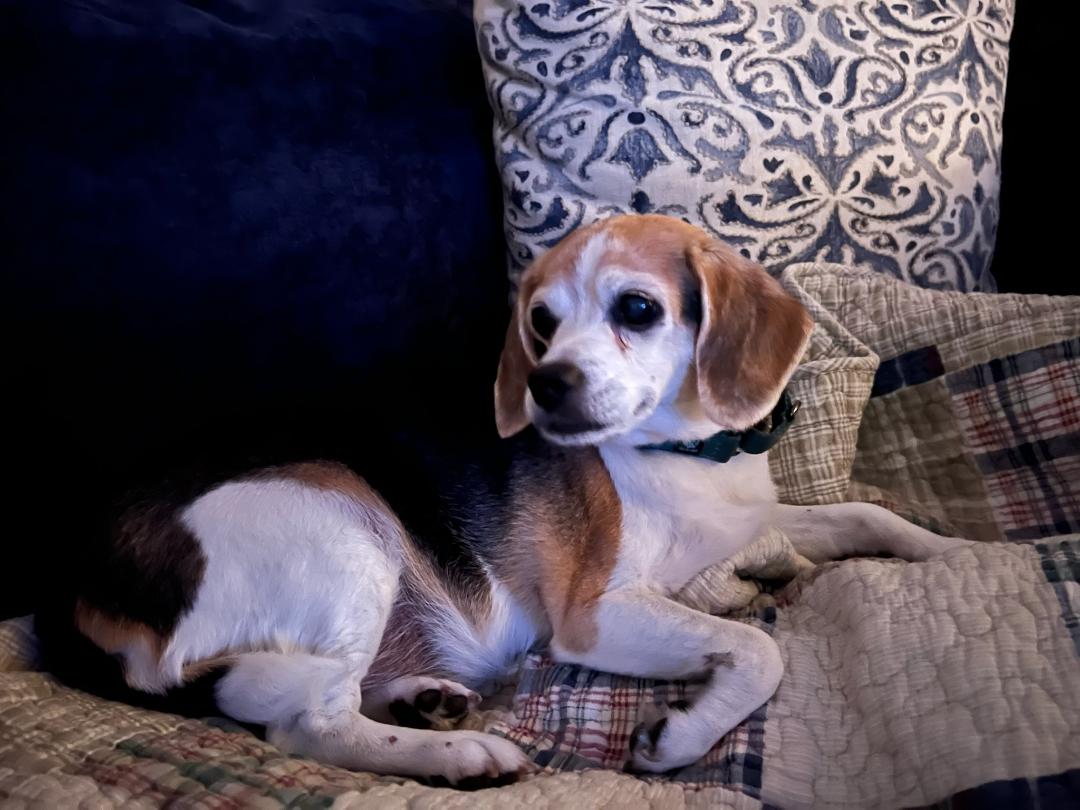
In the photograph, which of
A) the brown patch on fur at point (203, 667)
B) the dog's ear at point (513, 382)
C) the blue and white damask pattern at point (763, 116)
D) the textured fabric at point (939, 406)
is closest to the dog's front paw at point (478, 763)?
the brown patch on fur at point (203, 667)

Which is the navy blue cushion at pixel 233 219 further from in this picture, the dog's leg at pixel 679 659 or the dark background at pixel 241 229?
the dog's leg at pixel 679 659

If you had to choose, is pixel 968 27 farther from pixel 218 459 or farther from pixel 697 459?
pixel 218 459

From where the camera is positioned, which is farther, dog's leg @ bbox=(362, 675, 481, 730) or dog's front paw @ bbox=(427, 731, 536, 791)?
dog's leg @ bbox=(362, 675, 481, 730)

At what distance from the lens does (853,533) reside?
1.50 m

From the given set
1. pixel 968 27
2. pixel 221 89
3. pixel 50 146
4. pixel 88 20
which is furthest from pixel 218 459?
pixel 968 27

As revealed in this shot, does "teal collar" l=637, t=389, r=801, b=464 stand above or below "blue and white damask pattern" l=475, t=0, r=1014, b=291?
below

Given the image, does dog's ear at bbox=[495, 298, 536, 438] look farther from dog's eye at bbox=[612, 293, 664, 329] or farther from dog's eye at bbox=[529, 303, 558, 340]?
dog's eye at bbox=[612, 293, 664, 329]

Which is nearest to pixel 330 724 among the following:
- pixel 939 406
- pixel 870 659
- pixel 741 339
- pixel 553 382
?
pixel 553 382

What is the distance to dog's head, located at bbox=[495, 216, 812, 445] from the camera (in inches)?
51.7

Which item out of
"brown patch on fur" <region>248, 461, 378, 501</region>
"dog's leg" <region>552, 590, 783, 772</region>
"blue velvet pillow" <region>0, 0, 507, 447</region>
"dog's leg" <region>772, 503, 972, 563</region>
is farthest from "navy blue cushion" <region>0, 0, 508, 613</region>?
"dog's leg" <region>772, 503, 972, 563</region>

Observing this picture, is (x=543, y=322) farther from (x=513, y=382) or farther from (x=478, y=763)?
(x=478, y=763)

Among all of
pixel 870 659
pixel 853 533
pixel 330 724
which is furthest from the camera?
pixel 853 533

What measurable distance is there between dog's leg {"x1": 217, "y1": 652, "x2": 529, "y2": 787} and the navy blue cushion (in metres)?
0.46

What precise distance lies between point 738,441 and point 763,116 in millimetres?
671
